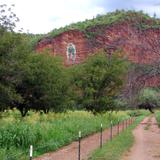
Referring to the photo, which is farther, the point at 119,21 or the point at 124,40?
the point at 119,21

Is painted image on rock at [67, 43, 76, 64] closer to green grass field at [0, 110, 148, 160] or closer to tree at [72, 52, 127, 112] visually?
tree at [72, 52, 127, 112]

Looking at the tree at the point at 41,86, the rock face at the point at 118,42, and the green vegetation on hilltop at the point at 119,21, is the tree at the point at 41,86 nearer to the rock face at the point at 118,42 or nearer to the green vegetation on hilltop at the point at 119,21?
the rock face at the point at 118,42

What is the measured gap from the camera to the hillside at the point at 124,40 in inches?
5138

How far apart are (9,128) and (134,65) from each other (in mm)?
112003

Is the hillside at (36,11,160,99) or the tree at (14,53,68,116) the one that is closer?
the tree at (14,53,68,116)

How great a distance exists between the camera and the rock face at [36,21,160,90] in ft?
428

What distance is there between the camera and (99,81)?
50.0 m

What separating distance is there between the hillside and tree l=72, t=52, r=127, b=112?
72.8 meters

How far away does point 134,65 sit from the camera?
13262 cm

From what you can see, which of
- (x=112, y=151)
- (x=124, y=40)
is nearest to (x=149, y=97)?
(x=124, y=40)

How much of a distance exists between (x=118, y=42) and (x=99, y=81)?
8277 centimetres

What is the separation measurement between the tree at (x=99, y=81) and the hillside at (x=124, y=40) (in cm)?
7277

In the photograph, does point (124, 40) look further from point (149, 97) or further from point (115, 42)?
point (149, 97)

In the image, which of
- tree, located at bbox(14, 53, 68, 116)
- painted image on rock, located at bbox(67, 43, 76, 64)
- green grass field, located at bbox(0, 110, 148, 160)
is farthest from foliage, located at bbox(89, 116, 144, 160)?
painted image on rock, located at bbox(67, 43, 76, 64)
